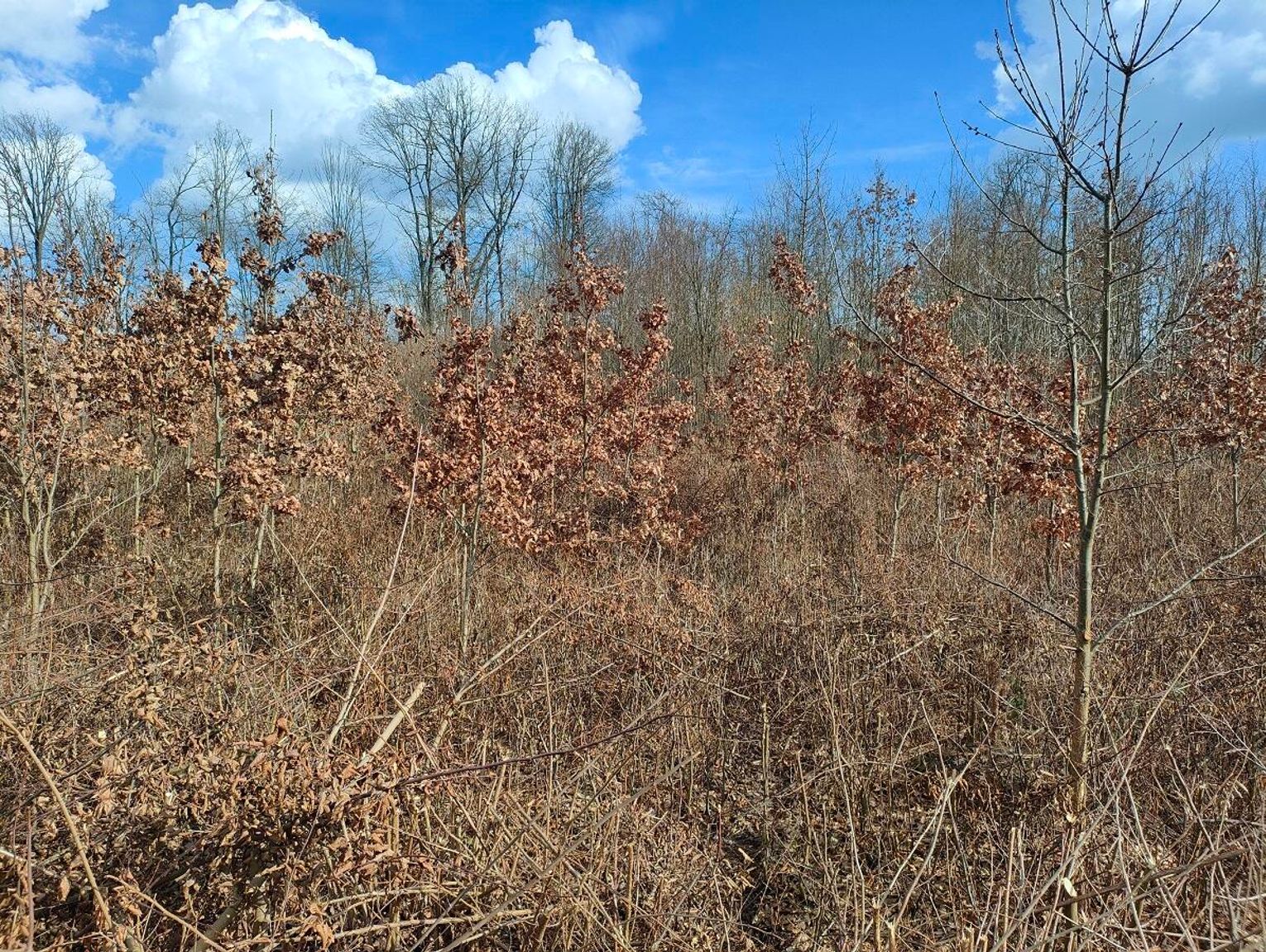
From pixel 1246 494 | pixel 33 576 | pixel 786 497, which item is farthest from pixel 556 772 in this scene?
pixel 1246 494

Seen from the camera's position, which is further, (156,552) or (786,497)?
(786,497)

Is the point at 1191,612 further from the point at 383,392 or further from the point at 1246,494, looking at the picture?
the point at 383,392

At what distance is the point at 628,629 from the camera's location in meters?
5.49

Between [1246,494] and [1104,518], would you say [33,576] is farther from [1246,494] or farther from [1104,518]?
[1246,494]

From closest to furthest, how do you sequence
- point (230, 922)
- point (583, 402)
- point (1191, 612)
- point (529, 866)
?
point (230, 922) < point (529, 866) < point (1191, 612) < point (583, 402)

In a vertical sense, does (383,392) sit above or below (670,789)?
above

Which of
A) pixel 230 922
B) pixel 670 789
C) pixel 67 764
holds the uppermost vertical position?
pixel 67 764

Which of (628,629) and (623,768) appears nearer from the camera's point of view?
(623,768)

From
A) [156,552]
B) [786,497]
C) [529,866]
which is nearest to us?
[529,866]

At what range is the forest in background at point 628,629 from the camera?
245 cm

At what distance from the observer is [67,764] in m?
2.90

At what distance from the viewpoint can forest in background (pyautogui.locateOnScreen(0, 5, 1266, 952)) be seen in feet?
8.03

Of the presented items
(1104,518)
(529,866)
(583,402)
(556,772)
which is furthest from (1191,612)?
(583,402)

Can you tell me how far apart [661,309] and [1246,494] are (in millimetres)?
7170
